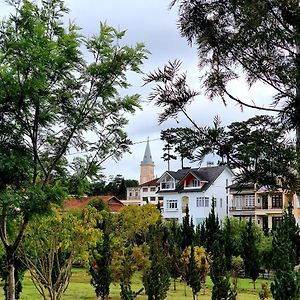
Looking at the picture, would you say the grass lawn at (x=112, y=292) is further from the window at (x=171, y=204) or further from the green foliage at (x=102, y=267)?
the window at (x=171, y=204)

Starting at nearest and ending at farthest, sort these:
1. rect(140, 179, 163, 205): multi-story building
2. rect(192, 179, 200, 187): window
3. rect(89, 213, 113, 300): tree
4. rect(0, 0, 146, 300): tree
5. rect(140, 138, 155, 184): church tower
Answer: rect(0, 0, 146, 300): tree
rect(89, 213, 113, 300): tree
rect(192, 179, 200, 187): window
rect(140, 179, 163, 205): multi-story building
rect(140, 138, 155, 184): church tower

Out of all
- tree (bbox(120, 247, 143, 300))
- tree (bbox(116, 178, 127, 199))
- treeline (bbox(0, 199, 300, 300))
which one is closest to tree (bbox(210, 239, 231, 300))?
treeline (bbox(0, 199, 300, 300))

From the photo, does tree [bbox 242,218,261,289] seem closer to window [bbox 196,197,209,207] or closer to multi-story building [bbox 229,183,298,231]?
multi-story building [bbox 229,183,298,231]

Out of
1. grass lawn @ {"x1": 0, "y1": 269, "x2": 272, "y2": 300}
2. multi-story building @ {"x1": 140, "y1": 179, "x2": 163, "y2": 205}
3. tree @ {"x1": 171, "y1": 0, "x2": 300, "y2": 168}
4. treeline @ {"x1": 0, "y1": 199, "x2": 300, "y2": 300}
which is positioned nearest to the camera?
tree @ {"x1": 171, "y1": 0, "x2": 300, "y2": 168}

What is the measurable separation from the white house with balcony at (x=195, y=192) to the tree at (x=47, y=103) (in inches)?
1391

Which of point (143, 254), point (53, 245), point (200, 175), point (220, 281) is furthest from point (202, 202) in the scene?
point (53, 245)

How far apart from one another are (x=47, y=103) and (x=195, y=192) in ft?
124

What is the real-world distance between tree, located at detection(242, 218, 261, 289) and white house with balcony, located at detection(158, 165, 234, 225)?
13466 mm

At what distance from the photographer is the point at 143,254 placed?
68.1ft

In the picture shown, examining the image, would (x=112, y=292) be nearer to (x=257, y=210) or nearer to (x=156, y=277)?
(x=156, y=277)

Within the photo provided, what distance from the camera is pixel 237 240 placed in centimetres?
3294

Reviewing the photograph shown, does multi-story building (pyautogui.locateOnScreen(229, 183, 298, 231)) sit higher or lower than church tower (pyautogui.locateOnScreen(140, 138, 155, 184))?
lower

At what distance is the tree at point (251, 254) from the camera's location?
91.1ft

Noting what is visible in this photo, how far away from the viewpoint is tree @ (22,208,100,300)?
13008 mm
